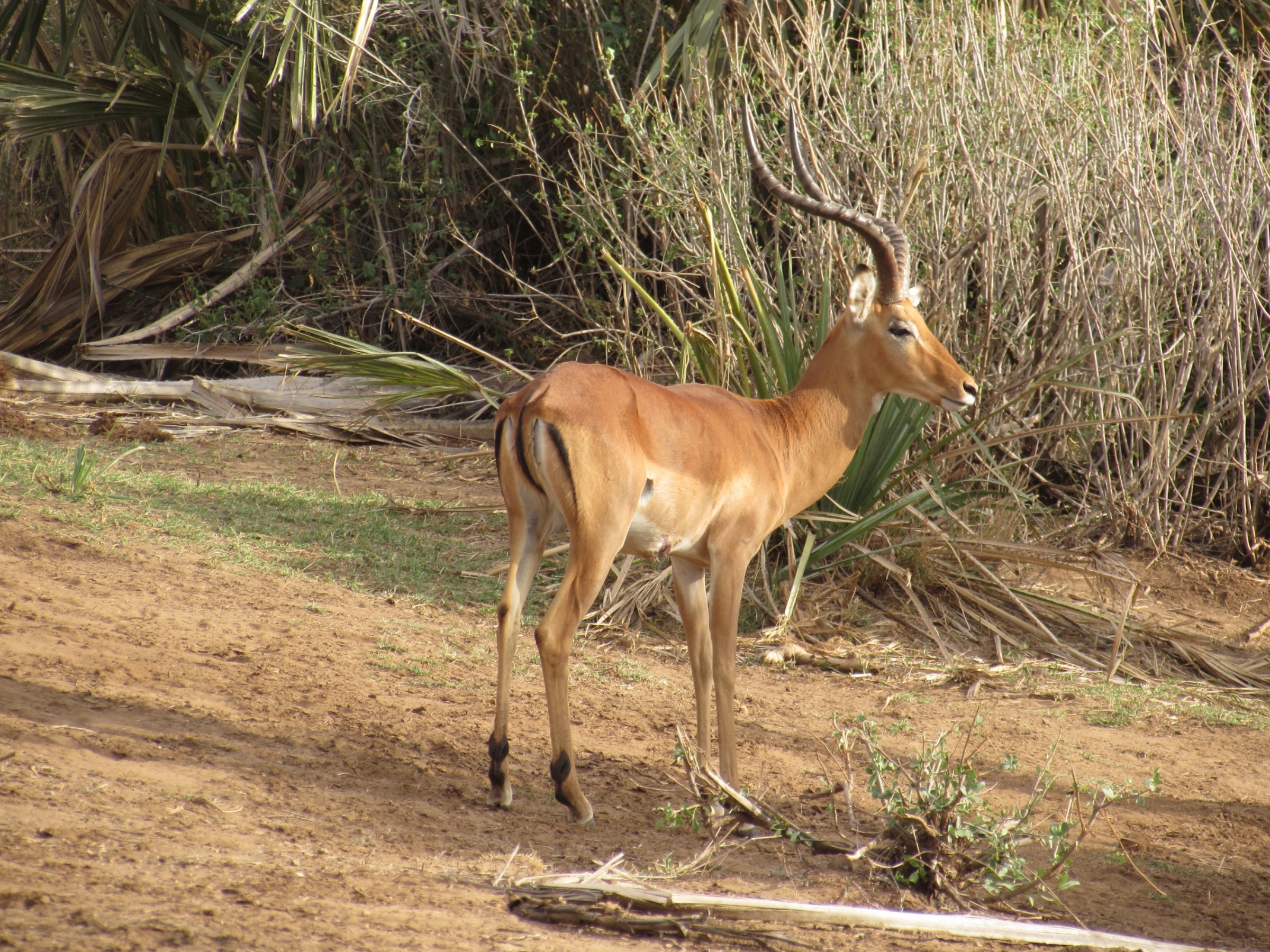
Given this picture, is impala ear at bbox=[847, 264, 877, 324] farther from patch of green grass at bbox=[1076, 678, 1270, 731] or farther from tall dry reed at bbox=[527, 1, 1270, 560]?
patch of green grass at bbox=[1076, 678, 1270, 731]

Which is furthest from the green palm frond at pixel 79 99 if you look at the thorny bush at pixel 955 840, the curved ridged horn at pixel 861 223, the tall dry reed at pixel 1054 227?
the thorny bush at pixel 955 840

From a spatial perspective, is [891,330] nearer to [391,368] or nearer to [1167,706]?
[1167,706]

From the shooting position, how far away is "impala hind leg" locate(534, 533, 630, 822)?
10.9 feet

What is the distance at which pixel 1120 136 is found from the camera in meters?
6.46

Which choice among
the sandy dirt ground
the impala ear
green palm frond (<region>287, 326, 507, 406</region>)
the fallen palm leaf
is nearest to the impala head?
the impala ear

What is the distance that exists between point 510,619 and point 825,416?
1553 millimetres

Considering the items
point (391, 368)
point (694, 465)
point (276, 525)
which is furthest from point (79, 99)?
point (694, 465)

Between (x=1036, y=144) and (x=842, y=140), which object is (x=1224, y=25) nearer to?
(x=1036, y=144)

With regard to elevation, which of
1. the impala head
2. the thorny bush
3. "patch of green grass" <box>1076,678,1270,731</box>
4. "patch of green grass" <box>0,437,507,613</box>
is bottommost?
"patch of green grass" <box>1076,678,1270,731</box>

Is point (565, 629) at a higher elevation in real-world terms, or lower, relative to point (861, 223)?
lower

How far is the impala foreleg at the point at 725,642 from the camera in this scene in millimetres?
3732

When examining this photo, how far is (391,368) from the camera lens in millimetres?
7133

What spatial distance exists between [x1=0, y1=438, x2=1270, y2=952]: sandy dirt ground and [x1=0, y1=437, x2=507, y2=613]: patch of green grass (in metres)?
0.17

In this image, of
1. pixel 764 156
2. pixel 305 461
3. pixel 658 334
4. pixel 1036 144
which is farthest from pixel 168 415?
pixel 1036 144
